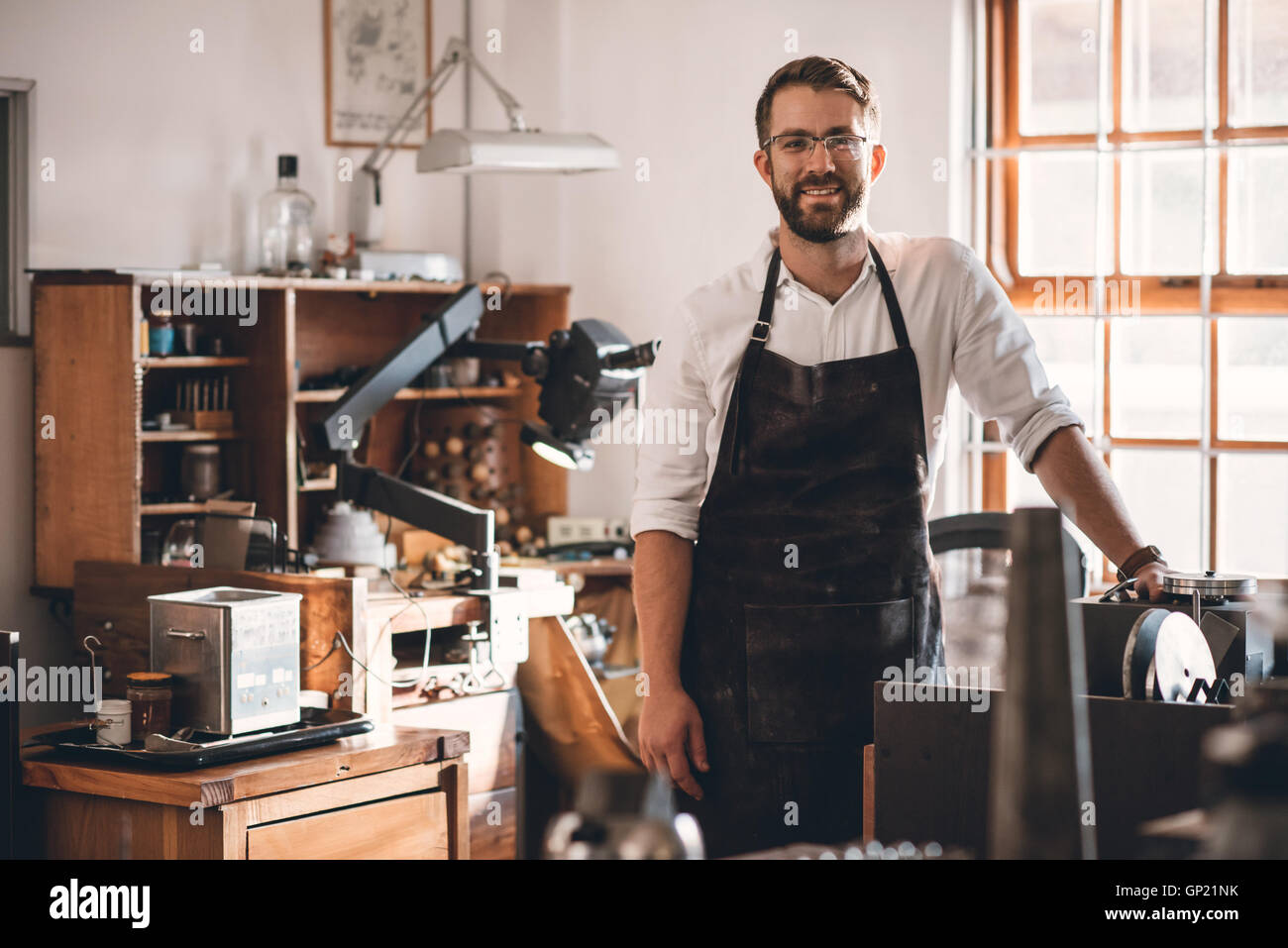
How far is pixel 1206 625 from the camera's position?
1.64 meters

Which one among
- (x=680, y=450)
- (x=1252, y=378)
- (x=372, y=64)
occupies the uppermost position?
(x=372, y=64)

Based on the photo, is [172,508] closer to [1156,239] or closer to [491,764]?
[491,764]

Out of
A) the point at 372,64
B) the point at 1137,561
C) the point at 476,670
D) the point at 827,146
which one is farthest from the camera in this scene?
the point at 372,64

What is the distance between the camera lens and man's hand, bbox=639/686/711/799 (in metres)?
2.24

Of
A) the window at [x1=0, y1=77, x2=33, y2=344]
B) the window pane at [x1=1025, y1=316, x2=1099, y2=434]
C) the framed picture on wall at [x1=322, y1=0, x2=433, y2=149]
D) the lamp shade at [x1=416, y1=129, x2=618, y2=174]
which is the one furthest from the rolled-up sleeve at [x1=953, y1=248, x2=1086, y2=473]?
the framed picture on wall at [x1=322, y1=0, x2=433, y2=149]

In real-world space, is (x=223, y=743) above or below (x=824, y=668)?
below

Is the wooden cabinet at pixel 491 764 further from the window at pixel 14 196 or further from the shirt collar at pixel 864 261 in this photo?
the shirt collar at pixel 864 261

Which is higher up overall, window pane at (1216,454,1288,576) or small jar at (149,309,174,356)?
small jar at (149,309,174,356)

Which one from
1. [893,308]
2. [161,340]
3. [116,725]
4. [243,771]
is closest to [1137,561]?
[893,308]

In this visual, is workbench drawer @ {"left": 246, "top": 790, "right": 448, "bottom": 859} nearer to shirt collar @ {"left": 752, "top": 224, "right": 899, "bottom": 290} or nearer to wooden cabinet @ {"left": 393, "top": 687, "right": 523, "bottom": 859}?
wooden cabinet @ {"left": 393, "top": 687, "right": 523, "bottom": 859}

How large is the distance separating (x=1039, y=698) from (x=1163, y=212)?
3.86 meters

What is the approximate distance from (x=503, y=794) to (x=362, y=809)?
0.87m

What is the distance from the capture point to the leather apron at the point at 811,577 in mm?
2199

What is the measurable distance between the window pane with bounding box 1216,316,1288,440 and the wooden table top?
252 cm
